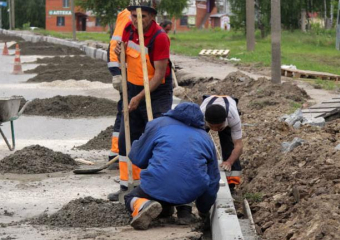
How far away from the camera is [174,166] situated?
6.75 meters

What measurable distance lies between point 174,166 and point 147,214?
44 cm

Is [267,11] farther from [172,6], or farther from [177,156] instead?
[177,156]

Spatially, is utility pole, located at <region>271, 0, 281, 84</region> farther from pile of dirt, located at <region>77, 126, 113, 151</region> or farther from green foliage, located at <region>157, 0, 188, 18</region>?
green foliage, located at <region>157, 0, 188, 18</region>

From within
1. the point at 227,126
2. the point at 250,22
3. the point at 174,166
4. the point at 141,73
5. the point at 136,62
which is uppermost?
the point at 250,22

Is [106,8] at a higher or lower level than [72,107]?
higher

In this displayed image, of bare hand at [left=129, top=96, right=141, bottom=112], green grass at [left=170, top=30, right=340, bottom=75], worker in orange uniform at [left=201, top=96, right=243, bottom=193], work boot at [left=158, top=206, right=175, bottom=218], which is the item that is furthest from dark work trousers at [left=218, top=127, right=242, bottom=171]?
green grass at [left=170, top=30, right=340, bottom=75]

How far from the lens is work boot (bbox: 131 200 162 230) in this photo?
662cm

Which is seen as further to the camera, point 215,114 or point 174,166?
point 215,114

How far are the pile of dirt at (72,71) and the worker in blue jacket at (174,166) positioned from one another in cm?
1577

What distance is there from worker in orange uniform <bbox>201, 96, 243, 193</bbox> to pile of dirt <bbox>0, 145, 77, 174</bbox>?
2.46 metres

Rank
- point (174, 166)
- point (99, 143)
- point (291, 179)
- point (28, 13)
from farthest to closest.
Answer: point (28, 13)
point (99, 143)
point (291, 179)
point (174, 166)

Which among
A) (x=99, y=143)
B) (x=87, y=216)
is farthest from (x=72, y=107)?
(x=87, y=216)

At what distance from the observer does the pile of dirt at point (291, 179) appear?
6180 mm

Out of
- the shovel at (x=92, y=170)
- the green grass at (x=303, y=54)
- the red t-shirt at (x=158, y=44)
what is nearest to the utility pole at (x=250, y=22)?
the green grass at (x=303, y=54)
